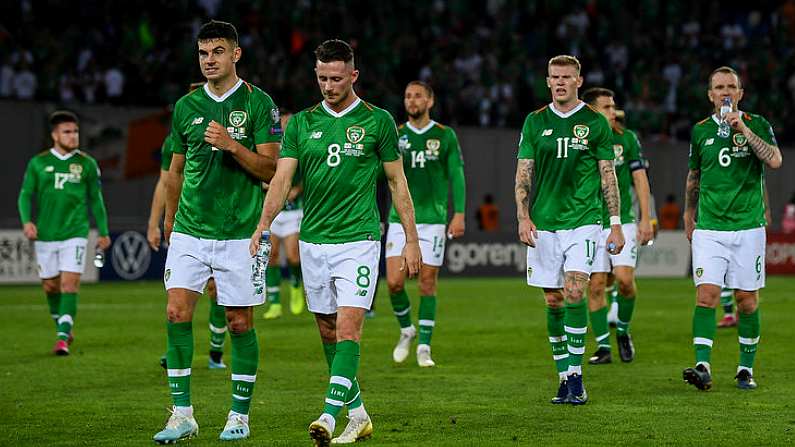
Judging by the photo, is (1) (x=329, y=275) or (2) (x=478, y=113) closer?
(1) (x=329, y=275)

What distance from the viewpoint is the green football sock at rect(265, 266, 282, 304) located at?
1805 cm

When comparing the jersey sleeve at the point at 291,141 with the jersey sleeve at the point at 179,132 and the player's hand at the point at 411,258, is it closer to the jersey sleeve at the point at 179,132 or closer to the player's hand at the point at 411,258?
the jersey sleeve at the point at 179,132

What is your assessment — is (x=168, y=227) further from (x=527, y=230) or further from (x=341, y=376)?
(x=527, y=230)

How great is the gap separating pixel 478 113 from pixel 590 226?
2307 centimetres

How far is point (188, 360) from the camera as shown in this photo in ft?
27.3

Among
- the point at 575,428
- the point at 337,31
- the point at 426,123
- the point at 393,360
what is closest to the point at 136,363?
the point at 393,360

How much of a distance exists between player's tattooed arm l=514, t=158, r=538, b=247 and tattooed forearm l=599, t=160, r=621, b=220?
0.57m

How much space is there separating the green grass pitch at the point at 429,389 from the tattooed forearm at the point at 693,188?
1570mm

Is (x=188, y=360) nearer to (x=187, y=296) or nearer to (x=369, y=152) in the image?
(x=187, y=296)

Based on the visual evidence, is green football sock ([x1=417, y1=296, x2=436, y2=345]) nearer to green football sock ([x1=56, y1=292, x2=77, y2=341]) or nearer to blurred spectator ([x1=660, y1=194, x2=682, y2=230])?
green football sock ([x1=56, y1=292, x2=77, y2=341])

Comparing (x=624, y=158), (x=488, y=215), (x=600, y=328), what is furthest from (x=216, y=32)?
(x=488, y=215)

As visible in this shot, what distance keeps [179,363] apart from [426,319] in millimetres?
5298

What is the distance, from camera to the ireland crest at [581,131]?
1013 cm

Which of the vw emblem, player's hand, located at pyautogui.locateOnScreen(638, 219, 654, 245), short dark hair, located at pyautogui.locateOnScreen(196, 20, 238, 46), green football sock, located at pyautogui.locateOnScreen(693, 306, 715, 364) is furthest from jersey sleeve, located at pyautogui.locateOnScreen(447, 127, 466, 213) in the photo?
the vw emblem
